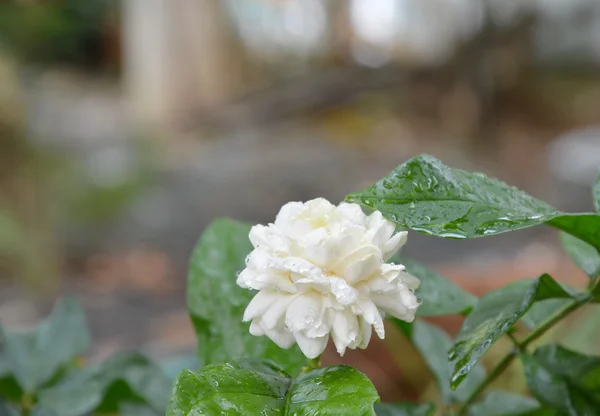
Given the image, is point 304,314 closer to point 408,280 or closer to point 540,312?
point 408,280

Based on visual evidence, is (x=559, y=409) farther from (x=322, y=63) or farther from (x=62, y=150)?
(x=322, y=63)

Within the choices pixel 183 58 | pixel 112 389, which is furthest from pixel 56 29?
pixel 112 389

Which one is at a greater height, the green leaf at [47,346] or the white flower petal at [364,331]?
the white flower petal at [364,331]

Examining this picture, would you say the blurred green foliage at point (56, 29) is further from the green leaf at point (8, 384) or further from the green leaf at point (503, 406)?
the green leaf at point (503, 406)

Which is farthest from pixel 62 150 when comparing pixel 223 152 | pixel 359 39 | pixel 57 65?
pixel 57 65

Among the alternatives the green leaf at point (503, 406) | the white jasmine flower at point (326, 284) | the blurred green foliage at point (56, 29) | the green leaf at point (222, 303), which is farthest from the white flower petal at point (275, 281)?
the blurred green foliage at point (56, 29)

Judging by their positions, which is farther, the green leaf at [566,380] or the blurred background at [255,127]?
the blurred background at [255,127]
